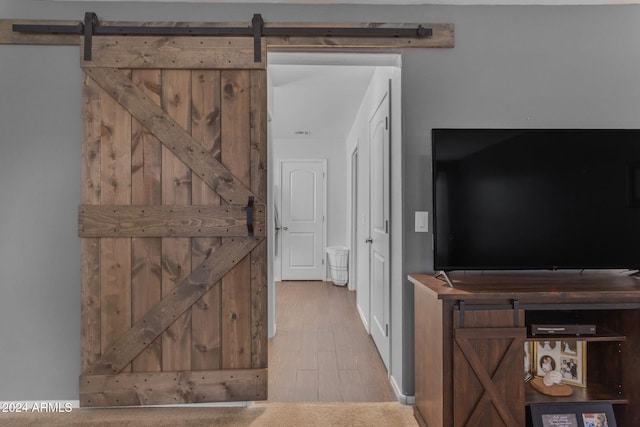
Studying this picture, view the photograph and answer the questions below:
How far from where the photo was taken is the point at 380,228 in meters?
→ 3.16

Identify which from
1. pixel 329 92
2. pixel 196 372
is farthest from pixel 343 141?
pixel 196 372

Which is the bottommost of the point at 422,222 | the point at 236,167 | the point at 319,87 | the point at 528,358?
the point at 528,358

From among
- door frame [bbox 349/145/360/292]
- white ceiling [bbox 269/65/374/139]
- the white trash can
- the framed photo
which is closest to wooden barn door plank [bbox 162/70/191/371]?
white ceiling [bbox 269/65/374/139]

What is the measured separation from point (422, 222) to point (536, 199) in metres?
0.59

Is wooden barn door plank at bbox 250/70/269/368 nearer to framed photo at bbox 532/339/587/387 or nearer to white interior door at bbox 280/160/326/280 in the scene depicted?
framed photo at bbox 532/339/587/387

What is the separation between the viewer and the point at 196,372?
219 cm

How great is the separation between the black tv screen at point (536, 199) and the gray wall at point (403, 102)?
0.35 meters

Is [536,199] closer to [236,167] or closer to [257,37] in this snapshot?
[236,167]

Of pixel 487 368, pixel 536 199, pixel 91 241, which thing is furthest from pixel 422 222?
pixel 91 241

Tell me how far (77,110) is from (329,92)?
2.54 meters

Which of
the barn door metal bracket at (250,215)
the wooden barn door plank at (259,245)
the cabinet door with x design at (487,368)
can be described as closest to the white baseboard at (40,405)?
the wooden barn door plank at (259,245)

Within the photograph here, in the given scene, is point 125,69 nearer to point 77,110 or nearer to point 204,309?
point 77,110

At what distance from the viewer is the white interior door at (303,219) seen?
6562 mm

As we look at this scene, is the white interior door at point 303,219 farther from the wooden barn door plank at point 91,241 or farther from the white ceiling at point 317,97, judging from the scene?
the wooden barn door plank at point 91,241
